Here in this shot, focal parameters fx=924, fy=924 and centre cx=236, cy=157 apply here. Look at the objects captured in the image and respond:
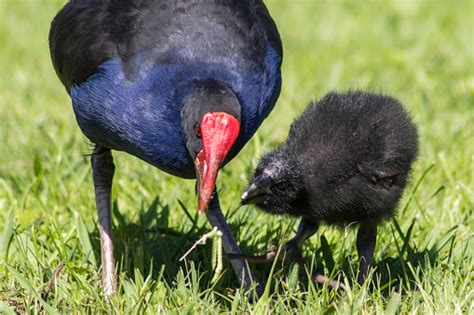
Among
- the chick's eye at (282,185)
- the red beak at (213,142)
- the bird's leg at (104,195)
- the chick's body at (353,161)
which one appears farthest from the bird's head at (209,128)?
the bird's leg at (104,195)

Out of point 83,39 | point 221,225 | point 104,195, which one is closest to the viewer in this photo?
point 83,39

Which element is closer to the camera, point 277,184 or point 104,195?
point 277,184

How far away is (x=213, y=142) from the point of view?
323cm

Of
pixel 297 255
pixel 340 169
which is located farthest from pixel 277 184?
pixel 297 255

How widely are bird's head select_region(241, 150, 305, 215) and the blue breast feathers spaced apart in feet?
0.46

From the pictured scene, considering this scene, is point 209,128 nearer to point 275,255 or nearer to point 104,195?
point 275,255

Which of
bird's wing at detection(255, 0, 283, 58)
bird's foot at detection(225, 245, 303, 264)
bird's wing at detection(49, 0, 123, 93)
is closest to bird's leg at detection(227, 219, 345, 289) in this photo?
bird's foot at detection(225, 245, 303, 264)

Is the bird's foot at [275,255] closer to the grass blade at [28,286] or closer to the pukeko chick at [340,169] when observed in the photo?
the pukeko chick at [340,169]

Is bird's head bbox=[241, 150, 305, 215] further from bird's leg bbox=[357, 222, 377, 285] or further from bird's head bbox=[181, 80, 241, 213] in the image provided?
bird's leg bbox=[357, 222, 377, 285]

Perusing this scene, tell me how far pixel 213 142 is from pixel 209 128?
53mm

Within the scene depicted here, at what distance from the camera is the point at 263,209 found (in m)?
3.74

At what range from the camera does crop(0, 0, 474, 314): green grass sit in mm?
3646

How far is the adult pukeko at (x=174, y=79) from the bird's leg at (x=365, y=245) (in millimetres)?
504

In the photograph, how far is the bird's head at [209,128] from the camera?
324cm
